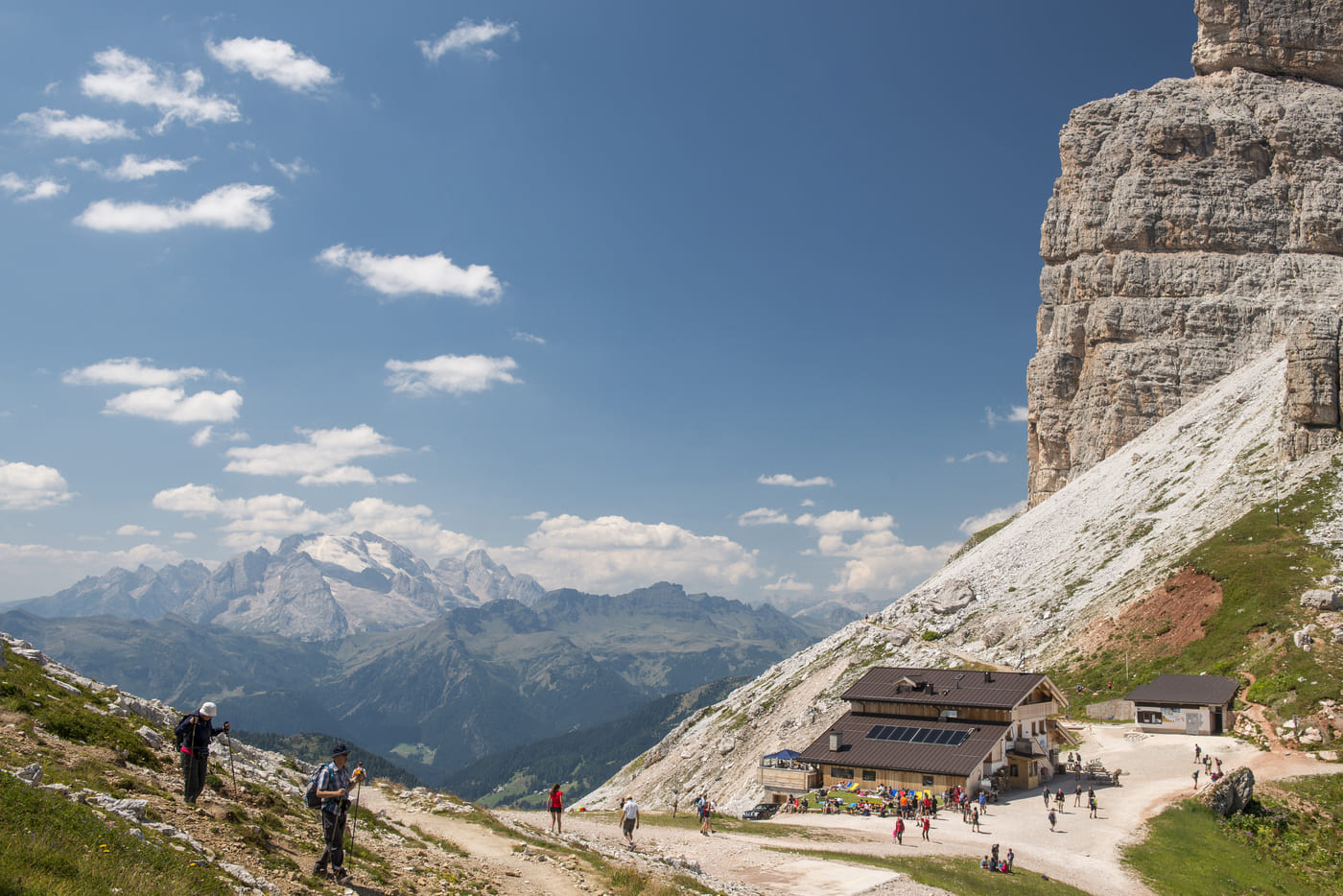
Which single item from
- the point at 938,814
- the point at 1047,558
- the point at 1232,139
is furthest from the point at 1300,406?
the point at 1232,139

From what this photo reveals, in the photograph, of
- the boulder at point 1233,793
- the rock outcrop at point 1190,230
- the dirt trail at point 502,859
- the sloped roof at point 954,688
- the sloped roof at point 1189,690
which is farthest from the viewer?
the rock outcrop at point 1190,230

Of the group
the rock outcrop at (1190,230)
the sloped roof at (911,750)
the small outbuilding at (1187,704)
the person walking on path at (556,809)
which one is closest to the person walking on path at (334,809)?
the person walking on path at (556,809)

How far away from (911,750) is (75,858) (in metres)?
55.1

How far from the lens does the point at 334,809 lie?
59.7 feet

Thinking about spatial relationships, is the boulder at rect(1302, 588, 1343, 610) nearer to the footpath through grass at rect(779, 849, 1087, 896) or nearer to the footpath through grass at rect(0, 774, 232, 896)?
the footpath through grass at rect(779, 849, 1087, 896)

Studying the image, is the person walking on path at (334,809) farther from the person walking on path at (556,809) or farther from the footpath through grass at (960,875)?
the footpath through grass at (960,875)

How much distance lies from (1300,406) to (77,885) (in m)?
111

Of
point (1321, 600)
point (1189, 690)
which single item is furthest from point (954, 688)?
point (1321, 600)

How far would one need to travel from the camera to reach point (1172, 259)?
516 feet

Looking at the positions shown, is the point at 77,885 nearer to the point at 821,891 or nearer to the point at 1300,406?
the point at 821,891

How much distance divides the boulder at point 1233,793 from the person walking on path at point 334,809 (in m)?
52.8

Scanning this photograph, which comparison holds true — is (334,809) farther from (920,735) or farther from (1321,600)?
(1321,600)

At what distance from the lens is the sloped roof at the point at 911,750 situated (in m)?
54.8

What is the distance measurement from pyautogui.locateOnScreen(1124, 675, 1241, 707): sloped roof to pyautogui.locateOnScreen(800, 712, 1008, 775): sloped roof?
59.5 ft
